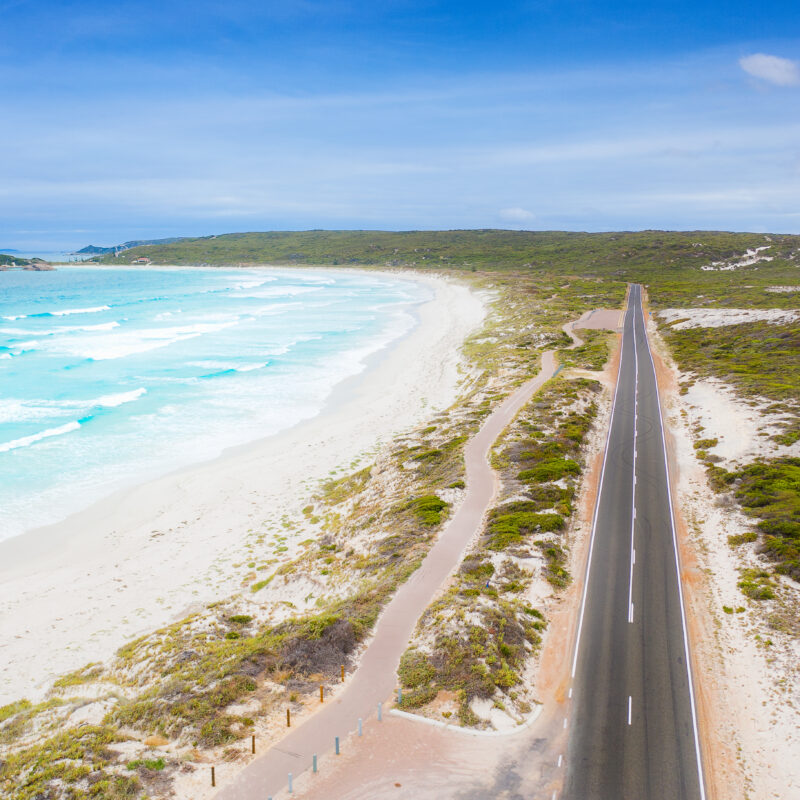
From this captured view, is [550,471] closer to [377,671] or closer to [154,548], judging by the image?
[377,671]

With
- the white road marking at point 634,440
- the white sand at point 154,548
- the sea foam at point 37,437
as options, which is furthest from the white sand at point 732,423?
the sea foam at point 37,437

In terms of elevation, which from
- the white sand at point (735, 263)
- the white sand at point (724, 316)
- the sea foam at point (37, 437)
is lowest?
the sea foam at point (37, 437)

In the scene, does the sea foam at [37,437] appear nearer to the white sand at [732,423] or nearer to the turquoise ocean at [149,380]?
the turquoise ocean at [149,380]

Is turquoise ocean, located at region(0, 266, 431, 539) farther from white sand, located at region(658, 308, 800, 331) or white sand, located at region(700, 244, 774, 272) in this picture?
white sand, located at region(700, 244, 774, 272)

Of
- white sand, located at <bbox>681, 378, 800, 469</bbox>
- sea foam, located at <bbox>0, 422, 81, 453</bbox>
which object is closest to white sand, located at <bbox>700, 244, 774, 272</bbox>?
white sand, located at <bbox>681, 378, 800, 469</bbox>

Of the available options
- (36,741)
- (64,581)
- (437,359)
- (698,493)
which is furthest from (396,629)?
(437,359)

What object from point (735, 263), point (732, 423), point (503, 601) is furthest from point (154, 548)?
point (735, 263)
